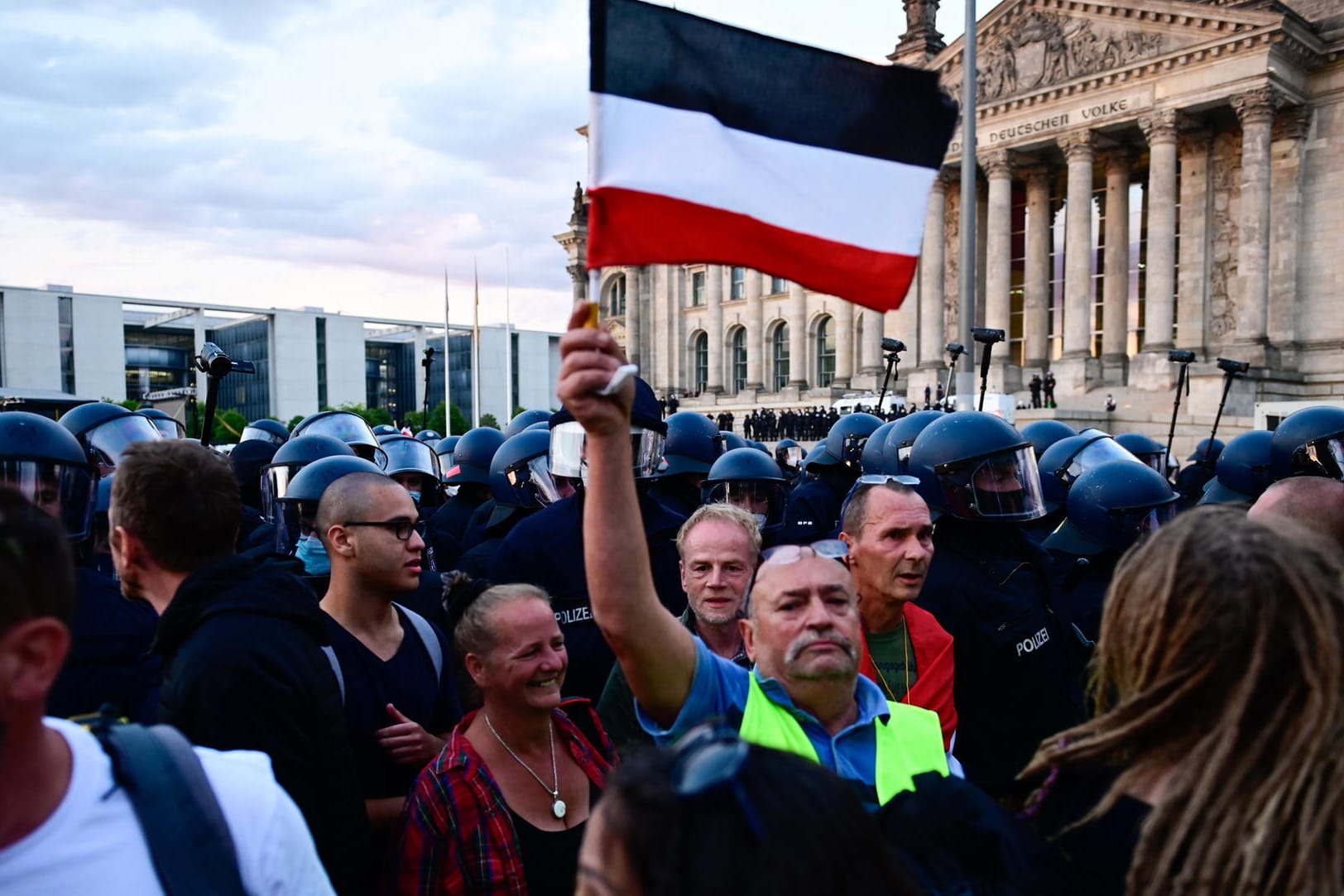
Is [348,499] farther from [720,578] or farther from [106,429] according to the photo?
[106,429]

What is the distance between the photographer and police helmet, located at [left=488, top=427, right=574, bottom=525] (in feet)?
21.1

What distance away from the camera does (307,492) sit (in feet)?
14.9

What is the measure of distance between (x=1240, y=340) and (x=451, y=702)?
31.4 meters

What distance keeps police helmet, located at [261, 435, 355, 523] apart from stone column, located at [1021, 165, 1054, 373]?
32837mm

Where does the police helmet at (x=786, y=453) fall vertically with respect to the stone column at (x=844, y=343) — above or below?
below

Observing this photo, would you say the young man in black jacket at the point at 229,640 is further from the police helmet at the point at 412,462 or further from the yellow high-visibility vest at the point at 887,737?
the police helmet at the point at 412,462

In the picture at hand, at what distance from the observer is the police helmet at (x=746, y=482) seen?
687cm

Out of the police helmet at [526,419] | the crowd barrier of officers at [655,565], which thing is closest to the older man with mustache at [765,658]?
the crowd barrier of officers at [655,565]

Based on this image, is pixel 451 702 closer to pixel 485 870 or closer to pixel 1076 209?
pixel 485 870

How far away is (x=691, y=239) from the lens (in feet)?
8.66

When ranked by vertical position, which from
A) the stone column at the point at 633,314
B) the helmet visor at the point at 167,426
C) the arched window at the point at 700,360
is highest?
the stone column at the point at 633,314

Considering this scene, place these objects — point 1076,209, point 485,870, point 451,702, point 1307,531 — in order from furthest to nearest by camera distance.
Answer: point 1076,209
point 451,702
point 485,870
point 1307,531

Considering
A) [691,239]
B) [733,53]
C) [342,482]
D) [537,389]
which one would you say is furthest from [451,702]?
Result: [537,389]

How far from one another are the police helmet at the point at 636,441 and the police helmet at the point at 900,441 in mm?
1721
